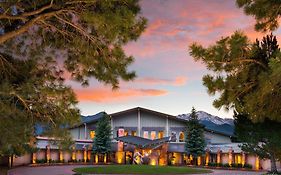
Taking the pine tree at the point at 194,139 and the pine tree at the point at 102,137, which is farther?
the pine tree at the point at 102,137

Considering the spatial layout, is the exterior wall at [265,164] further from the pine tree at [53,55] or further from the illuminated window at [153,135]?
the pine tree at [53,55]

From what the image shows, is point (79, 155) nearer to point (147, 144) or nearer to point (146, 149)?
point (146, 149)

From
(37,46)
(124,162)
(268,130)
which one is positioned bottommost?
(124,162)

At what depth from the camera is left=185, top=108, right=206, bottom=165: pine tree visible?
54062 millimetres

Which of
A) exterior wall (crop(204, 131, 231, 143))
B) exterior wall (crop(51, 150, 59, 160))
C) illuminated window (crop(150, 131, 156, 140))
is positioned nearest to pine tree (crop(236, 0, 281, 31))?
exterior wall (crop(51, 150, 59, 160))

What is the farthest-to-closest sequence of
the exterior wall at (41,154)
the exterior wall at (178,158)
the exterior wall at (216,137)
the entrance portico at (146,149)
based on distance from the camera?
the exterior wall at (216,137), the exterior wall at (178,158), the entrance portico at (146,149), the exterior wall at (41,154)

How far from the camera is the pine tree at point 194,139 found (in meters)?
54.1

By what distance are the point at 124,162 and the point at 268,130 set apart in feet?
124

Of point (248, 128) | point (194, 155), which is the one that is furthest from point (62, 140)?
point (194, 155)

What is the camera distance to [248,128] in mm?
25781

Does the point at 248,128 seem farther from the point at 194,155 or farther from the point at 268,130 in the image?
the point at 194,155

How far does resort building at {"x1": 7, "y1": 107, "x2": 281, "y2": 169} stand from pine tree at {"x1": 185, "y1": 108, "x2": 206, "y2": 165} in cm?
207

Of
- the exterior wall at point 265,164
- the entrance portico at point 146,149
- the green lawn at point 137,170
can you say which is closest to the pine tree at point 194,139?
the entrance portico at point 146,149

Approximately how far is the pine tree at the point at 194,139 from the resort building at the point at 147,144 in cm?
207
